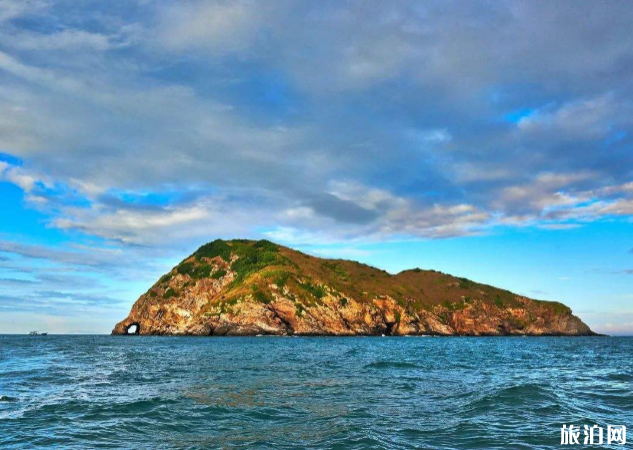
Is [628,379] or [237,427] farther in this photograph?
[628,379]

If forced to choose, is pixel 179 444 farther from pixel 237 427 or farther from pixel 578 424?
pixel 578 424

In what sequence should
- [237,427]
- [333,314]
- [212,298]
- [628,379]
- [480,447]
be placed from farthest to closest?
[212,298], [333,314], [628,379], [237,427], [480,447]

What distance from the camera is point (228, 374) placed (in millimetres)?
38688

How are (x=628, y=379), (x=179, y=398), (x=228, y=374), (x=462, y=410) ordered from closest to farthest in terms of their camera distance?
(x=462, y=410) < (x=179, y=398) < (x=628, y=379) < (x=228, y=374)

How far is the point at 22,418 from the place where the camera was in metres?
20.5

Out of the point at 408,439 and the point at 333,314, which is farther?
the point at 333,314

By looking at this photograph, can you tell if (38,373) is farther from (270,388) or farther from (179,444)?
(179,444)

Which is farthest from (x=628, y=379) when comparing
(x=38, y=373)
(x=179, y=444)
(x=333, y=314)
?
(x=333, y=314)

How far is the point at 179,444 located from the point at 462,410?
43.8 ft

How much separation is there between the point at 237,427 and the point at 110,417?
6177mm

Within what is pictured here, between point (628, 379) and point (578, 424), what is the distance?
71.0 feet

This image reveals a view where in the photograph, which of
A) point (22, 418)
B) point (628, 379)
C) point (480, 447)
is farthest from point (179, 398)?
point (628, 379)

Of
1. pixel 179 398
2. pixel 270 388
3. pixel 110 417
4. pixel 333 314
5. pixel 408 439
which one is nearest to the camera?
pixel 408 439

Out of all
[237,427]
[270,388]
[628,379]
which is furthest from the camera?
[628,379]
